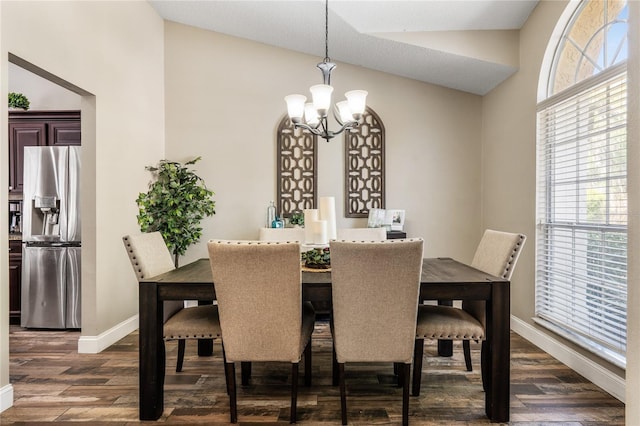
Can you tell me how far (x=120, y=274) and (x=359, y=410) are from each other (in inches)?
101

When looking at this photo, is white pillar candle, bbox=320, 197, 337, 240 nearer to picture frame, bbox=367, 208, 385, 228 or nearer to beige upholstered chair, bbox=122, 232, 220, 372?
beige upholstered chair, bbox=122, 232, 220, 372

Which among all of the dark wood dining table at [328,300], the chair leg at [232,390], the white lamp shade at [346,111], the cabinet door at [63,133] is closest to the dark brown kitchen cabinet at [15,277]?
the cabinet door at [63,133]

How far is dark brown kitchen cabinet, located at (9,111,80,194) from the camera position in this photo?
4.00 metres

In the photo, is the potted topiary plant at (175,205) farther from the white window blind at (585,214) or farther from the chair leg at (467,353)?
the white window blind at (585,214)

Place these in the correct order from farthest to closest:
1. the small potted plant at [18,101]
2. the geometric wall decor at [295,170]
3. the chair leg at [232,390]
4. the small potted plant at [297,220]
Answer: the geometric wall decor at [295,170] < the small potted plant at [297,220] < the small potted plant at [18,101] < the chair leg at [232,390]

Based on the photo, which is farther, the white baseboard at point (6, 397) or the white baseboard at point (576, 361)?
the white baseboard at point (576, 361)

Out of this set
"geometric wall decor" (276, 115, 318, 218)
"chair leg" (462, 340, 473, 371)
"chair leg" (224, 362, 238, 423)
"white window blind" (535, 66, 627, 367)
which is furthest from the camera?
"geometric wall decor" (276, 115, 318, 218)

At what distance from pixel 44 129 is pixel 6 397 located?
2644mm

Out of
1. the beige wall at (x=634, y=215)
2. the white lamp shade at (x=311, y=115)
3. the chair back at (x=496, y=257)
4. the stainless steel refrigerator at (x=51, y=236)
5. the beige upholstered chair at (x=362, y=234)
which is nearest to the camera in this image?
the beige wall at (x=634, y=215)

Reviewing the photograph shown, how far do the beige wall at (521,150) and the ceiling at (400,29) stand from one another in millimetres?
154

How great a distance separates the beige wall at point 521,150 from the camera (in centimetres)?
339

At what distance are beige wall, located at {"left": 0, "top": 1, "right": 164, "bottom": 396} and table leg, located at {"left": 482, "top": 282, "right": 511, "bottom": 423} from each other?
2731 mm

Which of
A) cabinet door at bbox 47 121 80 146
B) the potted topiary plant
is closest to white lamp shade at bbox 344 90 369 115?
the potted topiary plant

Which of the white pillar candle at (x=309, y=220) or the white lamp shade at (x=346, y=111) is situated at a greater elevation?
the white lamp shade at (x=346, y=111)
